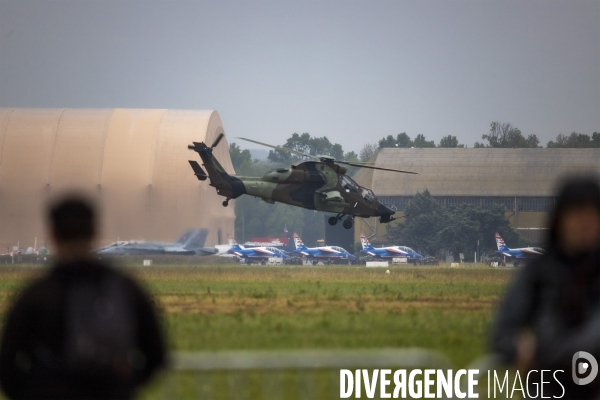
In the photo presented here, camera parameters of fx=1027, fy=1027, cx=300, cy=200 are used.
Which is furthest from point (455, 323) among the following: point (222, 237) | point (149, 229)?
point (222, 237)

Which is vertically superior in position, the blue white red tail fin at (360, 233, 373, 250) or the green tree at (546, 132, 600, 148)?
the green tree at (546, 132, 600, 148)

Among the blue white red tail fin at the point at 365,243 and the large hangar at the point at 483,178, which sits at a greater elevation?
the large hangar at the point at 483,178

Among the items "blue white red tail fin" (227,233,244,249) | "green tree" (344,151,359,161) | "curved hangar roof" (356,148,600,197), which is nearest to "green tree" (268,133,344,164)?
"green tree" (344,151,359,161)

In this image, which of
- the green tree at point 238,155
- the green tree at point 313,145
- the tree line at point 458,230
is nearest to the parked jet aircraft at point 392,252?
the tree line at point 458,230

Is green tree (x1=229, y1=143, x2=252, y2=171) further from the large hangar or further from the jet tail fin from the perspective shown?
the jet tail fin

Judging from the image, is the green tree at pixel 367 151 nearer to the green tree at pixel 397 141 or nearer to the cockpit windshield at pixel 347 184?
the green tree at pixel 397 141

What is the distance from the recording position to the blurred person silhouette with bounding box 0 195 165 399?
166 inches

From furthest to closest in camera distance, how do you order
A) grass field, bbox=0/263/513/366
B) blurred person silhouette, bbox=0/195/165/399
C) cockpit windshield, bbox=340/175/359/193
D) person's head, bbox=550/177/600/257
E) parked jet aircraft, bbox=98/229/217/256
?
1. parked jet aircraft, bbox=98/229/217/256
2. cockpit windshield, bbox=340/175/359/193
3. grass field, bbox=0/263/513/366
4. person's head, bbox=550/177/600/257
5. blurred person silhouette, bbox=0/195/165/399

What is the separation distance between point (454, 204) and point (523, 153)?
9156mm

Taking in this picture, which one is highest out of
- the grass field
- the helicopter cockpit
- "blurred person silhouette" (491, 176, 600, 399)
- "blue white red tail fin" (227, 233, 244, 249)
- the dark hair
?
the helicopter cockpit

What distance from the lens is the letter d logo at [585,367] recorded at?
4508 millimetres

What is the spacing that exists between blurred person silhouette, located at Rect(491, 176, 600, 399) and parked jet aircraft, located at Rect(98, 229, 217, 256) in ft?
179

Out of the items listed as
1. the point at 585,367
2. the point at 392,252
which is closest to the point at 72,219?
the point at 585,367

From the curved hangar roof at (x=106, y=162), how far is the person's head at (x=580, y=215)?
6675 cm
